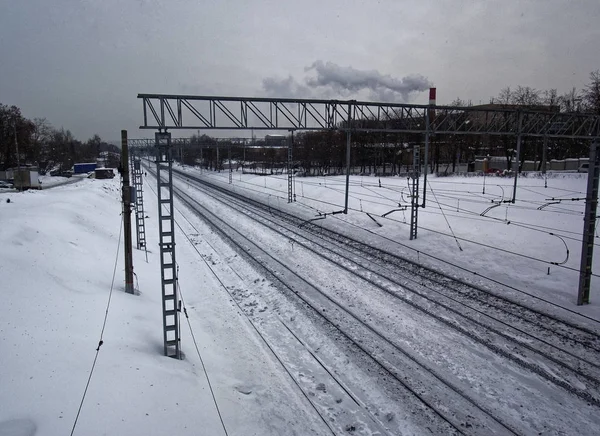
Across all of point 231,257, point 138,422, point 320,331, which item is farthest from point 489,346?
point 231,257

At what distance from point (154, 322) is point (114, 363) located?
2922 millimetres

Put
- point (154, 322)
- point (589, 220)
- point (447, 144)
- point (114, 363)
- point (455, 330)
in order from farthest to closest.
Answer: point (447, 144)
point (589, 220)
point (154, 322)
point (455, 330)
point (114, 363)

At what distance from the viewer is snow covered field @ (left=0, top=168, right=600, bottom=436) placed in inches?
207

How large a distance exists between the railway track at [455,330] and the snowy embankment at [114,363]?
215cm

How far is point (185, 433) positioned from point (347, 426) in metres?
2.44

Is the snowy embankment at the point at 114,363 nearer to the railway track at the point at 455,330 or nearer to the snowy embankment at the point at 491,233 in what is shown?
the railway track at the point at 455,330

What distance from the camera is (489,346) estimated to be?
26.9 ft

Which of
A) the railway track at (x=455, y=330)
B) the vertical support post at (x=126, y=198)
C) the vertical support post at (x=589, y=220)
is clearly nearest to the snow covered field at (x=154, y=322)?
the vertical support post at (x=589, y=220)

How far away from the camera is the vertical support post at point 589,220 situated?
1002 centimetres

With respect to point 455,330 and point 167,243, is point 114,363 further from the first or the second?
point 455,330

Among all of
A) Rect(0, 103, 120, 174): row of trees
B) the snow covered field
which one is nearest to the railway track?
the snow covered field

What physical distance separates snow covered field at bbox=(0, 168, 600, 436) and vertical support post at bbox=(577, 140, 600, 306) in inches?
18.7

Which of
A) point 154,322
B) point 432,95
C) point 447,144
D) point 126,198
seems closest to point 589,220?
point 154,322

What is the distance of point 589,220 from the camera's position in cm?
1022
